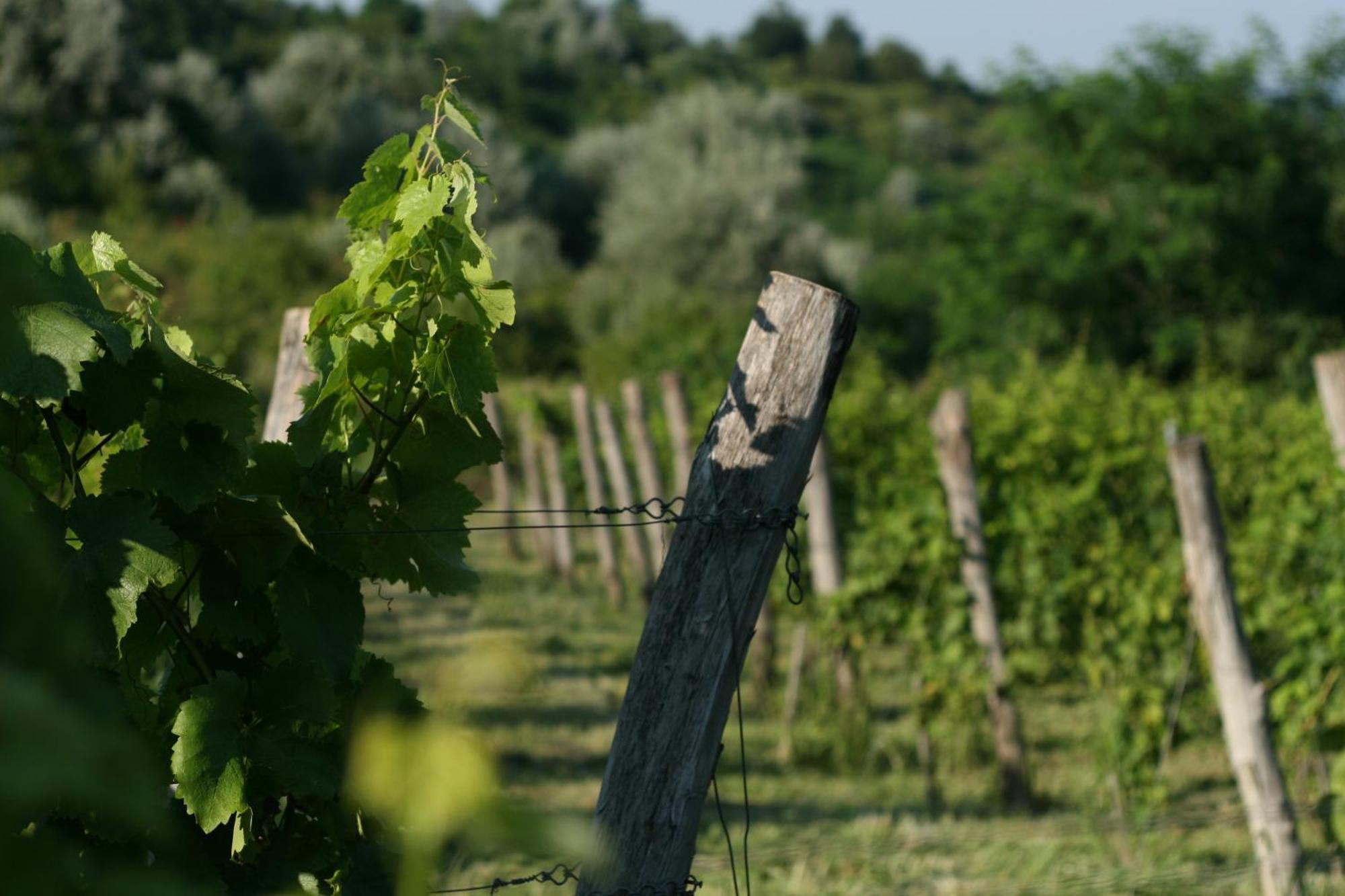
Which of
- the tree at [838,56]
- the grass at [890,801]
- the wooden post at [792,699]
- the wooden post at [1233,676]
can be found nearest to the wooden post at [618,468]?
the grass at [890,801]

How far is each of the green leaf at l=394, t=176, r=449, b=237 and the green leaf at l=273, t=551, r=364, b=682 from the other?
447 mm

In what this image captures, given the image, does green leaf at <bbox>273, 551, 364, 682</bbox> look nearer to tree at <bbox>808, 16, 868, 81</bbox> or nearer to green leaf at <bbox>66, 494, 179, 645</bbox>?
green leaf at <bbox>66, 494, 179, 645</bbox>

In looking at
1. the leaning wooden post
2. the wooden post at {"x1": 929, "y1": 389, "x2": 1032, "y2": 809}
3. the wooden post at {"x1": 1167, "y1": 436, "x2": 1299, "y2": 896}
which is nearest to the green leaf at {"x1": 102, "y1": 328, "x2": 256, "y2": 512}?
the leaning wooden post

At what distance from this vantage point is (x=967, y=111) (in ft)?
304

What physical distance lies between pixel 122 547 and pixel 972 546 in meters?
5.79

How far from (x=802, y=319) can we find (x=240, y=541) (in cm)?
81

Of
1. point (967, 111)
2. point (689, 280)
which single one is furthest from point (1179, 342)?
point (967, 111)

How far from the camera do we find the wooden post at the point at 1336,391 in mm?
4773

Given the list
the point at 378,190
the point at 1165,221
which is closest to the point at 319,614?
the point at 378,190

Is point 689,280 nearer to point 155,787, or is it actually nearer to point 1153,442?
point 1153,442

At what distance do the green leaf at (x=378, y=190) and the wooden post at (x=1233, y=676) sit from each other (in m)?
3.47

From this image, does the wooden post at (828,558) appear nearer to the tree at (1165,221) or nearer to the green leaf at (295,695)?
the green leaf at (295,695)

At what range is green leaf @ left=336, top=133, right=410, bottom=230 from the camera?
72.5 inches

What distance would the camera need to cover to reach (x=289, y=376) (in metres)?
2.82
